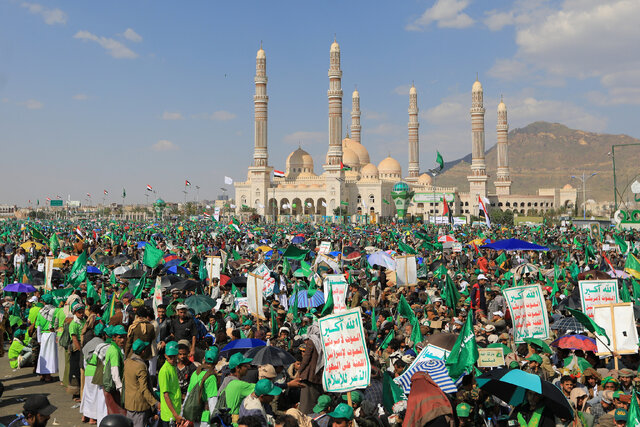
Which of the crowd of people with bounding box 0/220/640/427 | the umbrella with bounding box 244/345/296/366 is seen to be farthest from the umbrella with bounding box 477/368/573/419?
the umbrella with bounding box 244/345/296/366

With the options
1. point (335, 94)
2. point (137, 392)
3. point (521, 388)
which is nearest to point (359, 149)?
point (335, 94)

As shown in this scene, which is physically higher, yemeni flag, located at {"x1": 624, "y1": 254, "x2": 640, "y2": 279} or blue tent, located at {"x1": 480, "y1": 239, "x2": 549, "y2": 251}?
blue tent, located at {"x1": 480, "y1": 239, "x2": 549, "y2": 251}

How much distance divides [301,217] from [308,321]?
72.2 metres

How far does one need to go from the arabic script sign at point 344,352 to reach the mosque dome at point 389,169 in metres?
92.3

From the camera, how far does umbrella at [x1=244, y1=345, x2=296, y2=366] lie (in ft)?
19.5

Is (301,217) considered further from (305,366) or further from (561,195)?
(305,366)

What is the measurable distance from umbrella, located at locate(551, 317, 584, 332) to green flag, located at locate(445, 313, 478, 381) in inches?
116

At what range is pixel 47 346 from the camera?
8.90 meters

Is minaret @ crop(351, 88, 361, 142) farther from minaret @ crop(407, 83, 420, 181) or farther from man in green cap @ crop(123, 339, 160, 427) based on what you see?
man in green cap @ crop(123, 339, 160, 427)

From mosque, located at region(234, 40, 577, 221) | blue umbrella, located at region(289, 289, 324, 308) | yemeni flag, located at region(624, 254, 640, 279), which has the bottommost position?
blue umbrella, located at region(289, 289, 324, 308)

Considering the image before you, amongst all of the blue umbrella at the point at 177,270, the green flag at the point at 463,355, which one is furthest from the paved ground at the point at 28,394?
the blue umbrella at the point at 177,270

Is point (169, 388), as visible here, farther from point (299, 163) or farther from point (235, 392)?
point (299, 163)

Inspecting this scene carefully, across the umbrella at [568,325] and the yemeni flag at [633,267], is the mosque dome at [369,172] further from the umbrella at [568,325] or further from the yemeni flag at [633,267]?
the umbrella at [568,325]

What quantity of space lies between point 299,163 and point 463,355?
9308 cm
